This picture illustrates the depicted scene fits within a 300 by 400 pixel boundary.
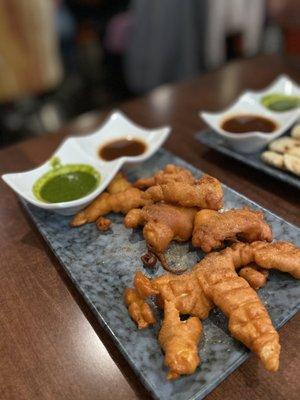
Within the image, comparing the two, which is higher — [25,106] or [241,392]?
[241,392]

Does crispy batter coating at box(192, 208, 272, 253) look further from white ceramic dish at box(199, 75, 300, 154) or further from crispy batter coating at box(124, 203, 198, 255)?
white ceramic dish at box(199, 75, 300, 154)

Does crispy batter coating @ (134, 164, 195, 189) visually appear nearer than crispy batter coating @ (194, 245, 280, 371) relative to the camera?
No

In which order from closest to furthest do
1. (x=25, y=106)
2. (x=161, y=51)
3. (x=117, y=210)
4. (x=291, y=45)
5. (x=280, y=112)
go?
(x=117, y=210) → (x=280, y=112) → (x=291, y=45) → (x=161, y=51) → (x=25, y=106)

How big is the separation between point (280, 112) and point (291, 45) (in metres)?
2.45

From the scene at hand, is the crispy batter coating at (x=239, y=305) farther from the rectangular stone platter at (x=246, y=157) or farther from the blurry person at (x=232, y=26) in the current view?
the blurry person at (x=232, y=26)

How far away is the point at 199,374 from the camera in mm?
1204

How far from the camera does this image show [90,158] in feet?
7.27

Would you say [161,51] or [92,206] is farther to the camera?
[161,51]

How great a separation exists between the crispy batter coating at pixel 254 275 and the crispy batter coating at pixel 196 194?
0.31 meters

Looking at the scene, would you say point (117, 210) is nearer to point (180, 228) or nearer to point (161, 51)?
point (180, 228)

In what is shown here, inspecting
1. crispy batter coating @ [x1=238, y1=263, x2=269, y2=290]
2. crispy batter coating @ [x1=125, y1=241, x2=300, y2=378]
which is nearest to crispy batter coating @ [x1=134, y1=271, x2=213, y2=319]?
crispy batter coating @ [x1=125, y1=241, x2=300, y2=378]

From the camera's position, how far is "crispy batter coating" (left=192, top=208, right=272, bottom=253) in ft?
5.05

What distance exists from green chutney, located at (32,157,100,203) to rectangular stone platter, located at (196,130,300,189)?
732mm

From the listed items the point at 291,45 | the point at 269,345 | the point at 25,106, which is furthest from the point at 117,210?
the point at 25,106
